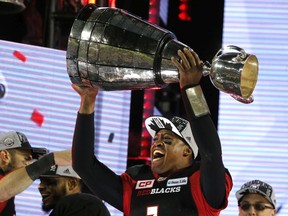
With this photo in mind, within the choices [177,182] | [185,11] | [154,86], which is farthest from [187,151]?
[185,11]

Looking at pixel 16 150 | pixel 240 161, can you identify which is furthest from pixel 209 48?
pixel 16 150

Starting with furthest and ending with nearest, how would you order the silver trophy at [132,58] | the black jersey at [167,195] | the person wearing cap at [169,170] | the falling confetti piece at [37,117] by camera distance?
the falling confetti piece at [37,117] < the black jersey at [167,195] < the person wearing cap at [169,170] < the silver trophy at [132,58]

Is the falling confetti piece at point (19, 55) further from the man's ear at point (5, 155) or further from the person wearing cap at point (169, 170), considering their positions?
the person wearing cap at point (169, 170)

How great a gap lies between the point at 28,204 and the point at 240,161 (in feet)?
4.89

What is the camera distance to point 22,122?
6.32m

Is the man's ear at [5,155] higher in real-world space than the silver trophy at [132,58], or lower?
lower

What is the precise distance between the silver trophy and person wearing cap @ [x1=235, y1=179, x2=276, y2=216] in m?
1.84

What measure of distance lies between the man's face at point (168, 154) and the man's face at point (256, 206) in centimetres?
97

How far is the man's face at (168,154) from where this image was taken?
158 inches

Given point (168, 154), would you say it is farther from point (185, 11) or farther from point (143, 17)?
point (185, 11)

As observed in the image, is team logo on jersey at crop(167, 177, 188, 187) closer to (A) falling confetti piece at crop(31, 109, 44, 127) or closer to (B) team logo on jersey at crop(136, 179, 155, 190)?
(B) team logo on jersey at crop(136, 179, 155, 190)

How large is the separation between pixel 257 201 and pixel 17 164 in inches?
52.4

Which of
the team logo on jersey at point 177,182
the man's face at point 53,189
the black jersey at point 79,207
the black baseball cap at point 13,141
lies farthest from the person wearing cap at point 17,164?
the team logo on jersey at point 177,182

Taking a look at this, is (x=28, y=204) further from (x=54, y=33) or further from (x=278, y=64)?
(x=278, y=64)
